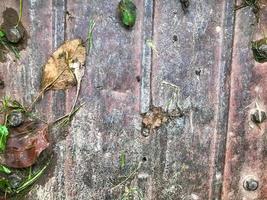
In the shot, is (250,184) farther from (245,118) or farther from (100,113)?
(100,113)

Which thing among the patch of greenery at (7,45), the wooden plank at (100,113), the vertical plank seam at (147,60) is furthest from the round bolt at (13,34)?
the vertical plank seam at (147,60)

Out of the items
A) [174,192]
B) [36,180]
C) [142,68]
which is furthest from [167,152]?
[36,180]

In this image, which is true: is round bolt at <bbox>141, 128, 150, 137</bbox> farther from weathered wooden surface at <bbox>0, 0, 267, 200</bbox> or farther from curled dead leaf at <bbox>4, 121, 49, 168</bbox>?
curled dead leaf at <bbox>4, 121, 49, 168</bbox>

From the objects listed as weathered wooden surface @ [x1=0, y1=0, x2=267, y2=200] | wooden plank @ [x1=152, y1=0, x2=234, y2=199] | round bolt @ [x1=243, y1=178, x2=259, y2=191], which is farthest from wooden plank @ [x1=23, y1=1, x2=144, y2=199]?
round bolt @ [x1=243, y1=178, x2=259, y2=191]

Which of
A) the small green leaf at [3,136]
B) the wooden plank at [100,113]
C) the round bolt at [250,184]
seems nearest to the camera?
the small green leaf at [3,136]

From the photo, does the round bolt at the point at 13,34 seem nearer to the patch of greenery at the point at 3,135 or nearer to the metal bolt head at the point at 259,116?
the patch of greenery at the point at 3,135
